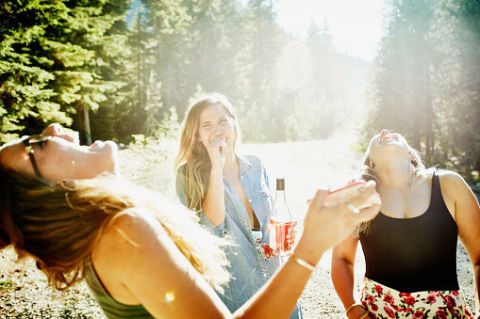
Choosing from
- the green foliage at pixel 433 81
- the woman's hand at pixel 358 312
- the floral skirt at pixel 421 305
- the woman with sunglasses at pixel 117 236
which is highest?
the green foliage at pixel 433 81

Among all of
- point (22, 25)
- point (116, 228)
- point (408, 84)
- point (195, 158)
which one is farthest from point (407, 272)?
point (408, 84)

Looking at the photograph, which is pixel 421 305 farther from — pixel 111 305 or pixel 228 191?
pixel 111 305

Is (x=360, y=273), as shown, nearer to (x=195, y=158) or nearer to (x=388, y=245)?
(x=388, y=245)

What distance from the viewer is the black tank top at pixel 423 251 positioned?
2238 mm

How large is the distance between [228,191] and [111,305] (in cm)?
145

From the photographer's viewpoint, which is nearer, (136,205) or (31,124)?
(136,205)

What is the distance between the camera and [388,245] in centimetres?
235

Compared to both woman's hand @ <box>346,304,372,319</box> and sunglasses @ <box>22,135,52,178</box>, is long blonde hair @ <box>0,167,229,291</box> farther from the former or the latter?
woman's hand @ <box>346,304,372,319</box>

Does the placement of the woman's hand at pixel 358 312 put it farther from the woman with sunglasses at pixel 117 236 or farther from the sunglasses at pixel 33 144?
the sunglasses at pixel 33 144

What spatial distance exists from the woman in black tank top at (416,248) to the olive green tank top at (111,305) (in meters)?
1.68

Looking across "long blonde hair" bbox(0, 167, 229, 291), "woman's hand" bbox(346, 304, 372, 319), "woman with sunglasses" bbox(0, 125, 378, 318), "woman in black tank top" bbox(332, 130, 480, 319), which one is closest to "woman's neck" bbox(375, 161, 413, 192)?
"woman in black tank top" bbox(332, 130, 480, 319)

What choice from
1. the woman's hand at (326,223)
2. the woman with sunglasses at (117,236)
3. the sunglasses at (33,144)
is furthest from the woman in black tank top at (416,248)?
the sunglasses at (33,144)

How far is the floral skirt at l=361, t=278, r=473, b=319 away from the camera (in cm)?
216

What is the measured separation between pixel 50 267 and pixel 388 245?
2.16 metres
